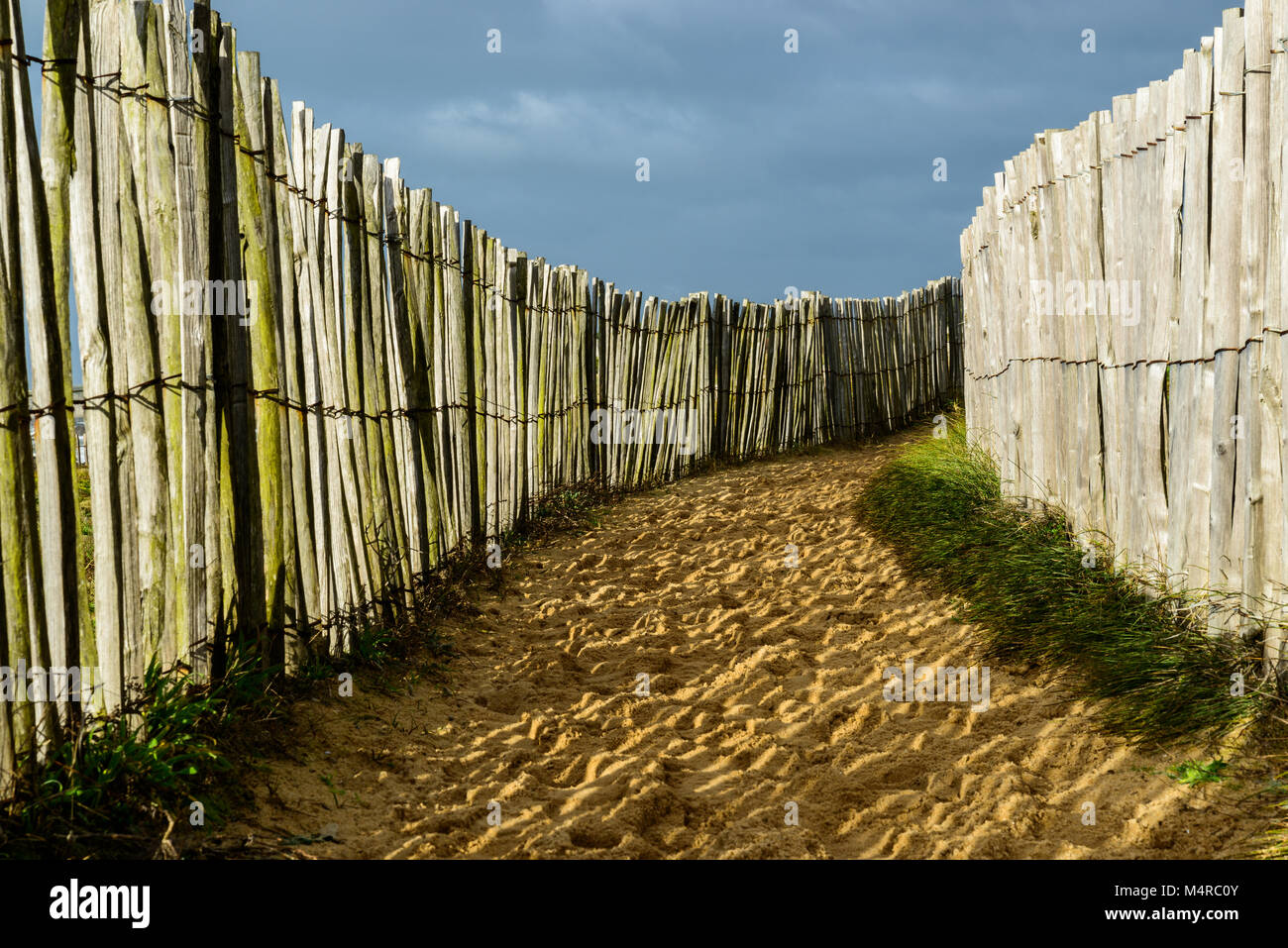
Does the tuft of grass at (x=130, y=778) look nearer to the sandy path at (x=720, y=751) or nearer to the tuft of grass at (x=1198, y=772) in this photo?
the sandy path at (x=720, y=751)

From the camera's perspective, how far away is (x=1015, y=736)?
3.80 m

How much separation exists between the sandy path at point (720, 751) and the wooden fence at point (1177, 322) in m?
0.80

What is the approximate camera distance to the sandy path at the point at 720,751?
10.1ft

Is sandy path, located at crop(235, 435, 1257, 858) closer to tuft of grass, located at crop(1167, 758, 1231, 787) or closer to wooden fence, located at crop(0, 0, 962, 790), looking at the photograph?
tuft of grass, located at crop(1167, 758, 1231, 787)

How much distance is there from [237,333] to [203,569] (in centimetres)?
83

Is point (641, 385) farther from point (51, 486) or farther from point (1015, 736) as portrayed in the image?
point (51, 486)

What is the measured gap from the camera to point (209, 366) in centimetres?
342

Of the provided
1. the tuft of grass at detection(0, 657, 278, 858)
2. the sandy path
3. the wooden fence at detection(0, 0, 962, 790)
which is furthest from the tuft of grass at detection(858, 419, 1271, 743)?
the tuft of grass at detection(0, 657, 278, 858)

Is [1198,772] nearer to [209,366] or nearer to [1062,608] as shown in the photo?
[1062,608]

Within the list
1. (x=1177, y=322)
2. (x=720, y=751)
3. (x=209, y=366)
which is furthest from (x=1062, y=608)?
(x=209, y=366)

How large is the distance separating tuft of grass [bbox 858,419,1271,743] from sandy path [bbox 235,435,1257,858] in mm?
140

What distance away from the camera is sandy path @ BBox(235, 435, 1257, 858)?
3.07 meters

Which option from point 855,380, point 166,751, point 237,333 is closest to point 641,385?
point 855,380

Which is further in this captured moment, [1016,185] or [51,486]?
[1016,185]
